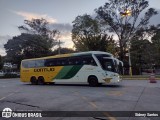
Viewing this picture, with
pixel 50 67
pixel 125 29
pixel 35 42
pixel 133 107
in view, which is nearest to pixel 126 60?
pixel 125 29

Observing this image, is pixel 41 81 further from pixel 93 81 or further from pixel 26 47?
pixel 26 47

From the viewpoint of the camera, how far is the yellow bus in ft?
72.8

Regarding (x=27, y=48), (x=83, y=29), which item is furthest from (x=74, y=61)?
(x=27, y=48)

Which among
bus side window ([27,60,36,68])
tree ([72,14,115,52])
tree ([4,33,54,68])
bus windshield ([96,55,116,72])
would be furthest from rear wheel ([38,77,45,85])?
tree ([4,33,54,68])

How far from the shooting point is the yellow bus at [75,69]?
72.8 ft

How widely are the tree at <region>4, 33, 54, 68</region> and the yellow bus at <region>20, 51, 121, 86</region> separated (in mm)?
39893

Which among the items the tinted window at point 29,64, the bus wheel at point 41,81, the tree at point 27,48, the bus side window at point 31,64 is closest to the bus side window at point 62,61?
the bus wheel at point 41,81

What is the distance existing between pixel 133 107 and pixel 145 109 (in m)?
0.64

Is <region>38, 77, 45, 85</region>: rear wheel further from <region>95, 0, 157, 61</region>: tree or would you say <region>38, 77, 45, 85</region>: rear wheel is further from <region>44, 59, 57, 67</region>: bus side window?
<region>95, 0, 157, 61</region>: tree

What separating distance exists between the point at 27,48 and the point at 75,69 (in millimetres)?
48327

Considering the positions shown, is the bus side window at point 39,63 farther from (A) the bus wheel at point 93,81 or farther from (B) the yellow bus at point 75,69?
(A) the bus wheel at point 93,81

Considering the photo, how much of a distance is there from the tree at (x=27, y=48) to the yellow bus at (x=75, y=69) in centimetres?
3989

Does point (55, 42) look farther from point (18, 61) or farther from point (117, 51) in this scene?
point (117, 51)

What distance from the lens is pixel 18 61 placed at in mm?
70125
